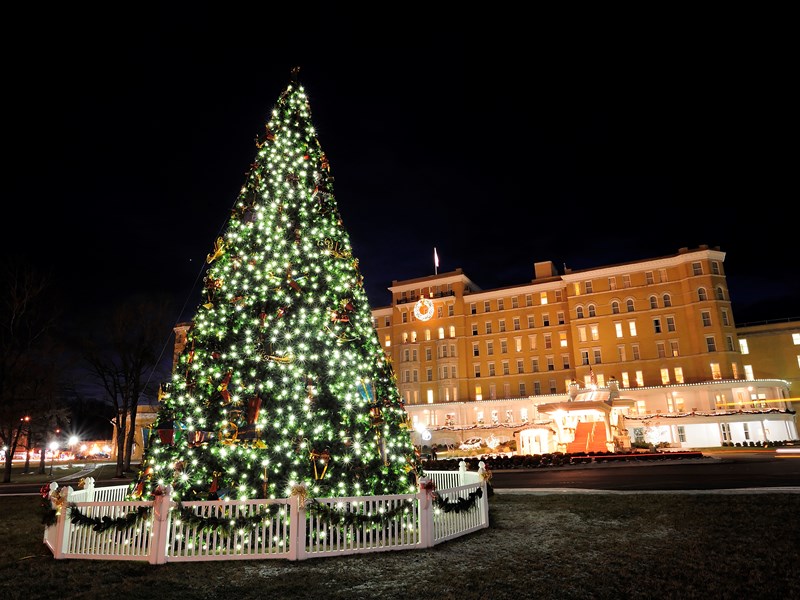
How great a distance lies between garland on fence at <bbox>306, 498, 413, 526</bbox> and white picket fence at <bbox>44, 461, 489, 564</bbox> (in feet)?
0.05

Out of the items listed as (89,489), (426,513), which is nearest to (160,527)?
(89,489)

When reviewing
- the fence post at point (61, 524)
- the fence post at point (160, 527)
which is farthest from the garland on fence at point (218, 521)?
the fence post at point (61, 524)

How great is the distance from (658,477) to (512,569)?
16.3 m

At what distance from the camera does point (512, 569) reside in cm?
718

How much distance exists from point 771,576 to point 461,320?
213 feet

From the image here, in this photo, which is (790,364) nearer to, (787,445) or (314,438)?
(787,445)

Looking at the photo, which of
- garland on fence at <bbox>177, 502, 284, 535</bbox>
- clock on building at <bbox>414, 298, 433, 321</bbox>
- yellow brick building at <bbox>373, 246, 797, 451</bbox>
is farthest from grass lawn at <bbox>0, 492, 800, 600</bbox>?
clock on building at <bbox>414, 298, 433, 321</bbox>

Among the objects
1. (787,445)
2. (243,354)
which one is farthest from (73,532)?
(787,445)

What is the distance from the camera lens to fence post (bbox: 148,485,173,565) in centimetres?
799

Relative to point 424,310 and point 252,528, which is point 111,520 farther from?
point 424,310

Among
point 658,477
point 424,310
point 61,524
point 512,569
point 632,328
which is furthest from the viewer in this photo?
point 424,310

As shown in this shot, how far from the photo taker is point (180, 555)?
815cm

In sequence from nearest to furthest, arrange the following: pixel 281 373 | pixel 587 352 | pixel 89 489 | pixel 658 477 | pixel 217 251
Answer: pixel 281 373 → pixel 89 489 → pixel 217 251 → pixel 658 477 → pixel 587 352

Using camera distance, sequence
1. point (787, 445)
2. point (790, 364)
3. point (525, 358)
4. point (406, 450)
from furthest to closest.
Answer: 1. point (525, 358)
2. point (790, 364)
3. point (787, 445)
4. point (406, 450)
